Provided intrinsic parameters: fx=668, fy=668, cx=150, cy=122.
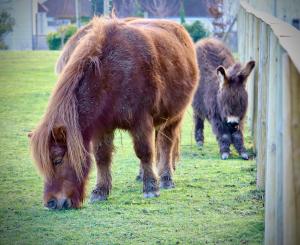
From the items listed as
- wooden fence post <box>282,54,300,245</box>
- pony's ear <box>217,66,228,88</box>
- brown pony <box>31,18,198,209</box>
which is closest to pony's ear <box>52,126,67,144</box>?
brown pony <box>31,18,198,209</box>

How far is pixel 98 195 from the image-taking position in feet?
23.4

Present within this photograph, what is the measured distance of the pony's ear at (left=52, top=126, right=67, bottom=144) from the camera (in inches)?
241

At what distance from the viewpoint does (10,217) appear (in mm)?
6359

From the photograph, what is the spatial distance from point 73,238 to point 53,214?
820 millimetres

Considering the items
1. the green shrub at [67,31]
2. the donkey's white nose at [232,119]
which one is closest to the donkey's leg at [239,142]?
the donkey's white nose at [232,119]

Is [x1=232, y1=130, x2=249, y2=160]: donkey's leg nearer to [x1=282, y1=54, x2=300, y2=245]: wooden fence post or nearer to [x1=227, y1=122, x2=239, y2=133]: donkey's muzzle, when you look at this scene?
[x1=227, y1=122, x2=239, y2=133]: donkey's muzzle

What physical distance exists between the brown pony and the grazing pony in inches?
74.2

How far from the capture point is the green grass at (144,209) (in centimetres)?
560

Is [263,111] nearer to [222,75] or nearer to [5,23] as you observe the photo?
[222,75]

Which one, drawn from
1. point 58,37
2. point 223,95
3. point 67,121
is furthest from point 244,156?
point 58,37

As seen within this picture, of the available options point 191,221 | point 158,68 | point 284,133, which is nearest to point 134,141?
point 158,68

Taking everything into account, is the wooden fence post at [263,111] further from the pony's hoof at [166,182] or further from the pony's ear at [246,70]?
the pony's ear at [246,70]

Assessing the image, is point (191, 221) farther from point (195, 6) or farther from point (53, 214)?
point (195, 6)

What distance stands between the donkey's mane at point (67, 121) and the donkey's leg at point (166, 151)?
186 centimetres
